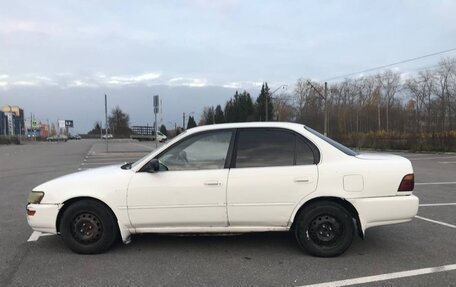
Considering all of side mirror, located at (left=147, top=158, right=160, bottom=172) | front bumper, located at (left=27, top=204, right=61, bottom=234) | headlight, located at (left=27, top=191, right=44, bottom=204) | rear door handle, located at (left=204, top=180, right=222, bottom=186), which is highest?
side mirror, located at (left=147, top=158, right=160, bottom=172)

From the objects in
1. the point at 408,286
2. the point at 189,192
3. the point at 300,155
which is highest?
the point at 300,155

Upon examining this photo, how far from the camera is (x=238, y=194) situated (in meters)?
5.14

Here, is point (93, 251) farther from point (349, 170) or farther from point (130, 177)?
point (349, 170)

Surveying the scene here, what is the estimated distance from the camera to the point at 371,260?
16.6ft

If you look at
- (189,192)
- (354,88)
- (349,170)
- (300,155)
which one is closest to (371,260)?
(349,170)

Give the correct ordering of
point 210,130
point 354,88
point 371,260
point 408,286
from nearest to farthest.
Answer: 1. point 408,286
2. point 371,260
3. point 210,130
4. point 354,88

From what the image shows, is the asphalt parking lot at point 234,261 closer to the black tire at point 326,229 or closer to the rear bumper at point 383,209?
the black tire at point 326,229

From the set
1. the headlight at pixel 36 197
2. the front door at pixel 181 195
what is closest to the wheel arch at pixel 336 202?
the front door at pixel 181 195

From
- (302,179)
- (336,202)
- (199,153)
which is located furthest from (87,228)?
(336,202)

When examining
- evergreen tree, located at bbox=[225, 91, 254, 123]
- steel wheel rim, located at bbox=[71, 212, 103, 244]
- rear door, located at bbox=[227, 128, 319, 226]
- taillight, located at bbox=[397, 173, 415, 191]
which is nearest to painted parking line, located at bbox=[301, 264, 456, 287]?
taillight, located at bbox=[397, 173, 415, 191]

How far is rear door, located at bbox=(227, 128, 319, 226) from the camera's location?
16.9ft

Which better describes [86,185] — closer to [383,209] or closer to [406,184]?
[383,209]

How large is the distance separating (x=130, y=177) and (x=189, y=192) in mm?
748

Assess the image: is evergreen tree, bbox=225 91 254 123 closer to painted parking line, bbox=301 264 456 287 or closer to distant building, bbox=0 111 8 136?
distant building, bbox=0 111 8 136
